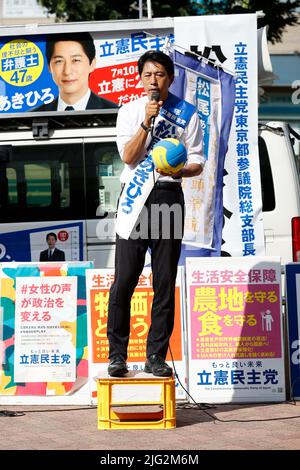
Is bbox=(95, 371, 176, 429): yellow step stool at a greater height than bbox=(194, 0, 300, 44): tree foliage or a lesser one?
lesser

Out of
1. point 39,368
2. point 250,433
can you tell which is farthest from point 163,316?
point 39,368

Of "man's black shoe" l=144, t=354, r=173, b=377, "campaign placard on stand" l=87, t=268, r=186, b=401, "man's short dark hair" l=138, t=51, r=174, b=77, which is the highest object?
"man's short dark hair" l=138, t=51, r=174, b=77

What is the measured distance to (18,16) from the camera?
35.5 m

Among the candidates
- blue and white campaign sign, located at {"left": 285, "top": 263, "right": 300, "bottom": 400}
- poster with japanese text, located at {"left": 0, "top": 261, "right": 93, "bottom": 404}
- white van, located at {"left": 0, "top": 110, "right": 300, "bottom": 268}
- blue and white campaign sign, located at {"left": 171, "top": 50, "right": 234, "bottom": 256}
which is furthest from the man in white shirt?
white van, located at {"left": 0, "top": 110, "right": 300, "bottom": 268}

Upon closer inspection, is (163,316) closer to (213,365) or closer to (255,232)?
(213,365)

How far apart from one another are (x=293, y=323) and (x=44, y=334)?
191 centimetres

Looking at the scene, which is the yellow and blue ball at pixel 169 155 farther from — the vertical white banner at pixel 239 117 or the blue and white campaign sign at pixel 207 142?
the vertical white banner at pixel 239 117

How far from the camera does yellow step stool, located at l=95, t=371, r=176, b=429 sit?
21.3 ft

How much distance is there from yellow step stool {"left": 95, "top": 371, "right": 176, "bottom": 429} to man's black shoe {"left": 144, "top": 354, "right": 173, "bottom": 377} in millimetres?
66

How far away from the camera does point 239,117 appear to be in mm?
10180

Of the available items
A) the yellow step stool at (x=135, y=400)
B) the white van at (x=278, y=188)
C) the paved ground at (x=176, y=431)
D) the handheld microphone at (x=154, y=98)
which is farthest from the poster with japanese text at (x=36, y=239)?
the handheld microphone at (x=154, y=98)

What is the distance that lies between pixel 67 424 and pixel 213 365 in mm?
1376

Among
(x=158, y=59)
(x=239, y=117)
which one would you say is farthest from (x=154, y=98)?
(x=239, y=117)

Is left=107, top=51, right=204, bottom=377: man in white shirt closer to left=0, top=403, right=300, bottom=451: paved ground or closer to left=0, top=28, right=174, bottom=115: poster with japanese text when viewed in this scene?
left=0, top=403, right=300, bottom=451: paved ground
